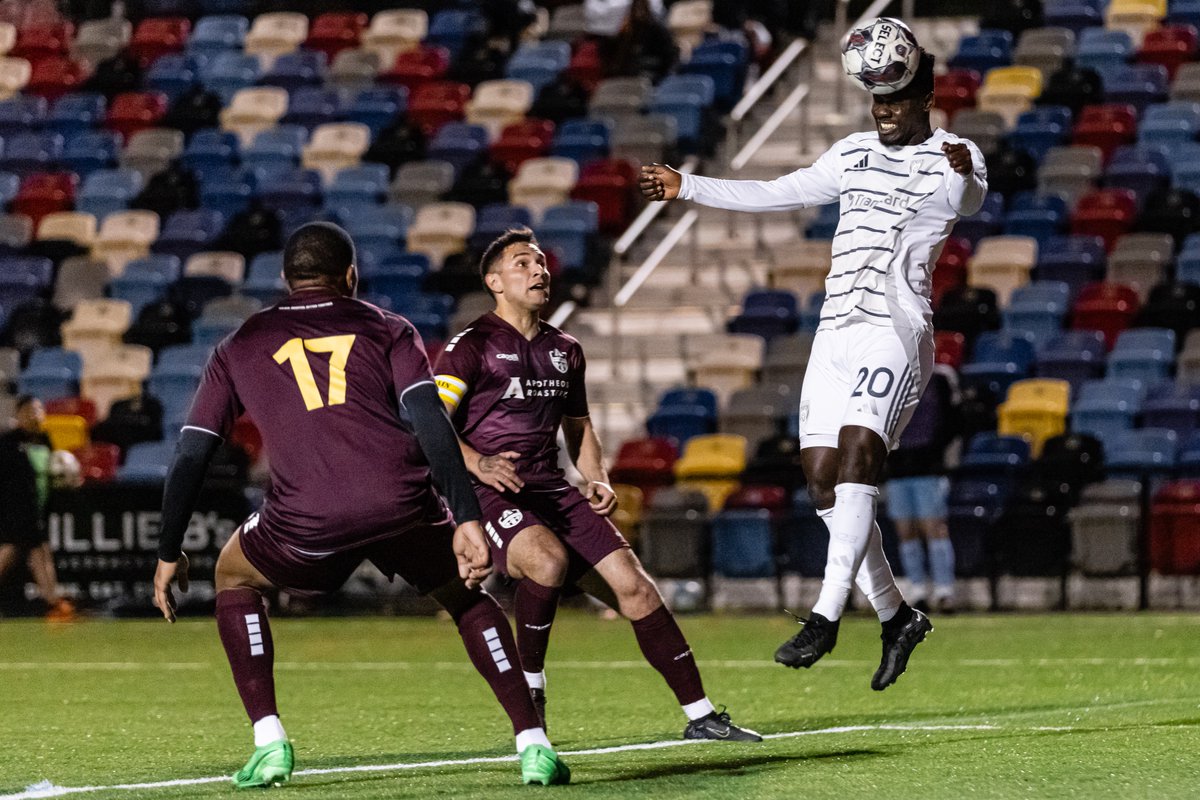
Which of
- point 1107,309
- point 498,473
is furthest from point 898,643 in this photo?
point 1107,309

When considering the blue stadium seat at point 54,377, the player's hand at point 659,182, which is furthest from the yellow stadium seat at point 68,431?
the player's hand at point 659,182

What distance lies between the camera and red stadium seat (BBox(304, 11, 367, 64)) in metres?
25.2

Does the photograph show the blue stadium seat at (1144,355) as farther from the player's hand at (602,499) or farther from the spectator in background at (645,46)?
the player's hand at (602,499)

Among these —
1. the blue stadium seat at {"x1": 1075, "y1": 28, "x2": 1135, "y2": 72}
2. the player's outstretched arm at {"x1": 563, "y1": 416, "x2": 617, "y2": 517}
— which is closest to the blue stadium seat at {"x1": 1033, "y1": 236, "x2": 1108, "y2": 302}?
the blue stadium seat at {"x1": 1075, "y1": 28, "x2": 1135, "y2": 72}

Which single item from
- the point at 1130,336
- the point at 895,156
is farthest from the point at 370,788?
the point at 1130,336

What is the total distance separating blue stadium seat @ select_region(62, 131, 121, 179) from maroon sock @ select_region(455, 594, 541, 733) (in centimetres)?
1897

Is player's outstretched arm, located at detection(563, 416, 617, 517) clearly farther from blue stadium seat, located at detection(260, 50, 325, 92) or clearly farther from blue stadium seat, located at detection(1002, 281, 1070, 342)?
blue stadium seat, located at detection(260, 50, 325, 92)

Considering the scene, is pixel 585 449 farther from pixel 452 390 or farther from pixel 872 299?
pixel 872 299

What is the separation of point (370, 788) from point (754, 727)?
2407 mm

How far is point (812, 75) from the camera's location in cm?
2205

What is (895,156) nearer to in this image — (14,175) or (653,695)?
(653,695)

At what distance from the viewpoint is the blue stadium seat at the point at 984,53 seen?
2109 cm

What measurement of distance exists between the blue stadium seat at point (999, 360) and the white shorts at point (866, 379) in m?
10.3

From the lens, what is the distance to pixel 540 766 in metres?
6.30
